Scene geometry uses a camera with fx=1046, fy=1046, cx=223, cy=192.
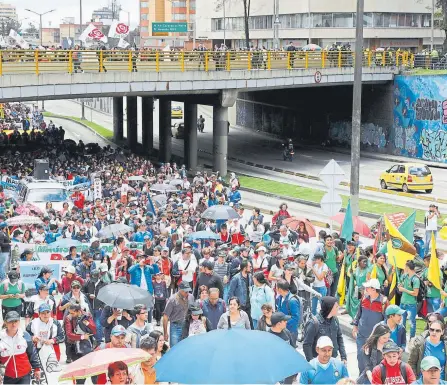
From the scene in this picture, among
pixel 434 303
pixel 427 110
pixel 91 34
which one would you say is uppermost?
pixel 91 34

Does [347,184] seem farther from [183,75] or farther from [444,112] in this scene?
[444,112]

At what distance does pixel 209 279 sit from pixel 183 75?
30076 millimetres

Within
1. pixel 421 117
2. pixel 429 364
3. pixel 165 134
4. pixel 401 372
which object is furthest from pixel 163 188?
pixel 421 117

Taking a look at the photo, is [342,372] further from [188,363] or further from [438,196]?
[438,196]

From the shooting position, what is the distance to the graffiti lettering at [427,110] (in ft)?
165

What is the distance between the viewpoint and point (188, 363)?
10.1 meters

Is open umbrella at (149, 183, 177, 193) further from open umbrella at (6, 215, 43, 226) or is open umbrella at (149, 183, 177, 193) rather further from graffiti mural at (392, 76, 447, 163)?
graffiti mural at (392, 76, 447, 163)

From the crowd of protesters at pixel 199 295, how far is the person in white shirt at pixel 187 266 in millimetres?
17

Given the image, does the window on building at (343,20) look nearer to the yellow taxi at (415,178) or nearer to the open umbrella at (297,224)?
the yellow taxi at (415,178)

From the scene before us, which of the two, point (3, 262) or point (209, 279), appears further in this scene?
point (3, 262)

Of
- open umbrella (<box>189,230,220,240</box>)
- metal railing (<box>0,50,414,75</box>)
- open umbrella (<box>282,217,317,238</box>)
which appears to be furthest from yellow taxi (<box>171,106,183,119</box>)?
open umbrella (<box>189,230,220,240</box>)

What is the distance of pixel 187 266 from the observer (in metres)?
17.5

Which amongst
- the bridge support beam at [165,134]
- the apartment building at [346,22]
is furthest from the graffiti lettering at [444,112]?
the apartment building at [346,22]

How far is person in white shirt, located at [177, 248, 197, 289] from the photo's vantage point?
17.5 metres
